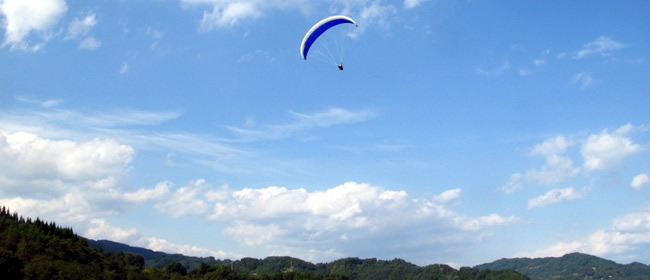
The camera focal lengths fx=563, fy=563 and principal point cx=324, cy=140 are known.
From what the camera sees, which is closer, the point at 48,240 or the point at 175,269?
the point at 48,240

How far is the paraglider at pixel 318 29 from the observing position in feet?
173

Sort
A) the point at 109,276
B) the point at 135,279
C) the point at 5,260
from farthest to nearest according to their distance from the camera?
the point at 135,279, the point at 109,276, the point at 5,260

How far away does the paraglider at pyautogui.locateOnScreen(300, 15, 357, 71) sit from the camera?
52.7 metres

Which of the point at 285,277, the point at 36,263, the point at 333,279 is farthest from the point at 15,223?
the point at 333,279

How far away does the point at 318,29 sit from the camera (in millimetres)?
53406

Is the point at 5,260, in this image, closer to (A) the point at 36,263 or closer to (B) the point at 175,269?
(A) the point at 36,263

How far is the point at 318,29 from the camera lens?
53.4 metres

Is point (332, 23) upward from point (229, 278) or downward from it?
upward

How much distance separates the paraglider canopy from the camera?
52.7 meters

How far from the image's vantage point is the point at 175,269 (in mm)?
173125

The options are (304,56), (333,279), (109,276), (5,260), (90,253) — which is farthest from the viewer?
(333,279)

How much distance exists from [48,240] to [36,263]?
34594 mm

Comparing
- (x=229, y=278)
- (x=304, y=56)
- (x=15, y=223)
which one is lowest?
(x=229, y=278)

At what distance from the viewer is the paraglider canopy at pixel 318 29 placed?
52.7 m
